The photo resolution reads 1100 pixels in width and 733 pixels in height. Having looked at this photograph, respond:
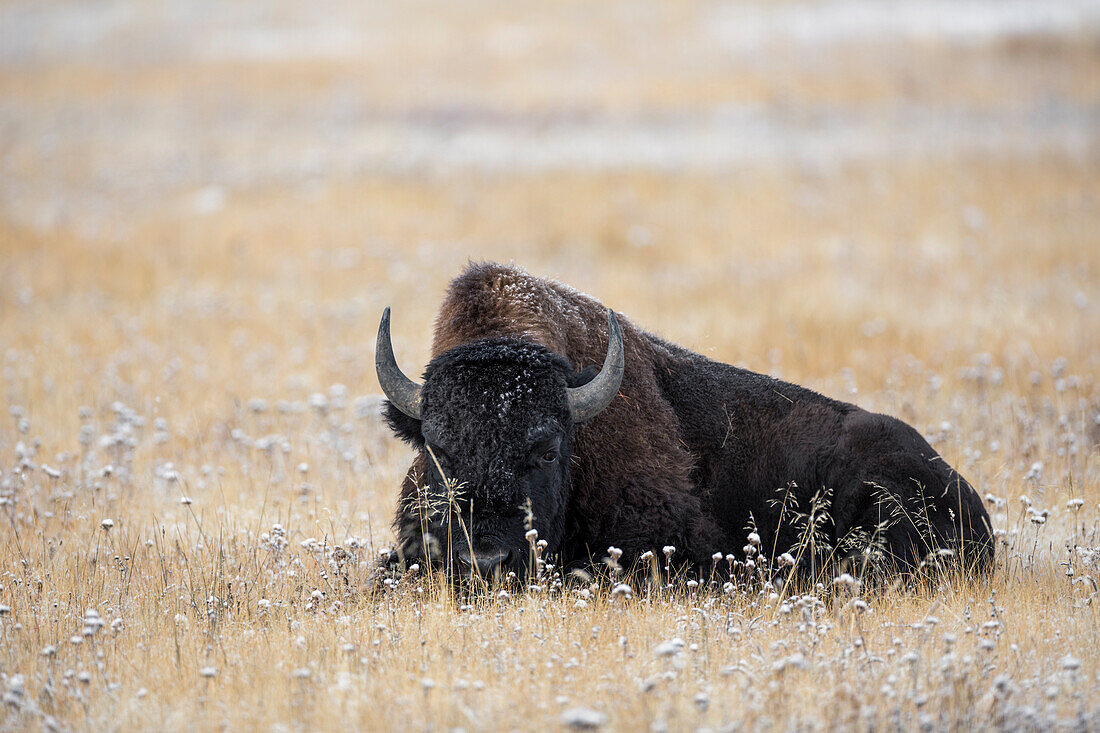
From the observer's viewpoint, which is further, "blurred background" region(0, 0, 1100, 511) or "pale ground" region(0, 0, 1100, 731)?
"blurred background" region(0, 0, 1100, 511)

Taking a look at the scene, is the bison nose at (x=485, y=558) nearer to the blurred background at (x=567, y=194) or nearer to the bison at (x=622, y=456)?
the bison at (x=622, y=456)

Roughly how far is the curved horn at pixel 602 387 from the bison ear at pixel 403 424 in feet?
3.01

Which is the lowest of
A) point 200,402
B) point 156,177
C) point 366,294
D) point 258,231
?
point 200,402

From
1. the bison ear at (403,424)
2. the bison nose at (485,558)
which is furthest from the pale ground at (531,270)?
the bison ear at (403,424)

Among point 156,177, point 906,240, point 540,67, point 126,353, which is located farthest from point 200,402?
point 540,67

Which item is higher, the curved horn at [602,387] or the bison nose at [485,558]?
the curved horn at [602,387]

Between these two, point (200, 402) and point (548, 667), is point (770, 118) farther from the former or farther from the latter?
point (548, 667)

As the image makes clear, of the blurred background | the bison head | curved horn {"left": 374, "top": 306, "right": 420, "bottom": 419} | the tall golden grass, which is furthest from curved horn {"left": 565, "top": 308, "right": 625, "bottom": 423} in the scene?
the blurred background

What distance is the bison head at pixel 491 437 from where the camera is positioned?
15.9 feet

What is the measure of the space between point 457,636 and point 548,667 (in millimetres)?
642

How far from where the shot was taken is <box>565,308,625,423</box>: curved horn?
17.0ft

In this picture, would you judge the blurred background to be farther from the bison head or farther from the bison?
the bison head

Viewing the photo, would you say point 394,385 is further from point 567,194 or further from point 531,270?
point 567,194

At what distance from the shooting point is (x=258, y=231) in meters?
20.0
